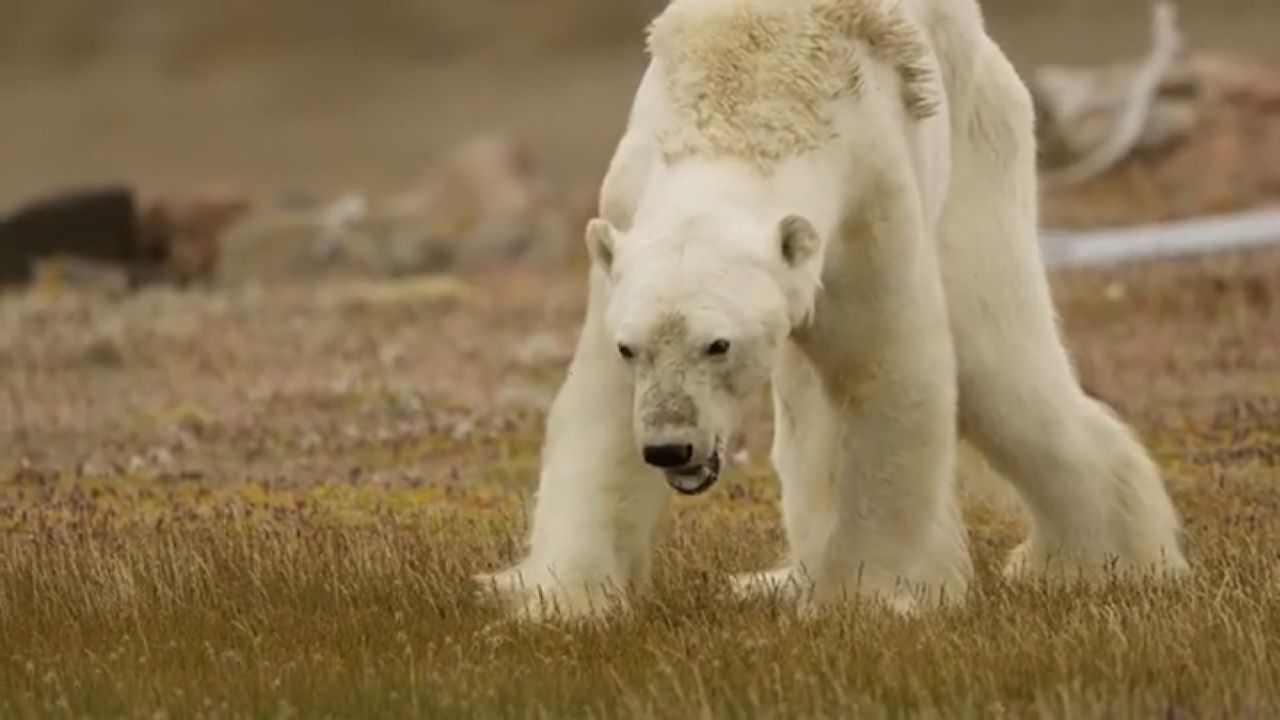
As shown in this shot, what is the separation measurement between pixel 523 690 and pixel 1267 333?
1194cm

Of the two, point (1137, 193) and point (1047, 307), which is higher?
point (1047, 307)

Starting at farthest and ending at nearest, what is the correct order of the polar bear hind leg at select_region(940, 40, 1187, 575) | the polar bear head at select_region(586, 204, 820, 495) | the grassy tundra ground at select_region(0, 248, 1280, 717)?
the polar bear hind leg at select_region(940, 40, 1187, 575)
the polar bear head at select_region(586, 204, 820, 495)
the grassy tundra ground at select_region(0, 248, 1280, 717)

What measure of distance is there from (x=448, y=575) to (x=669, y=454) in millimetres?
1925

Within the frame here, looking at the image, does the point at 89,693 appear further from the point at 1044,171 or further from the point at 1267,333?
the point at 1044,171

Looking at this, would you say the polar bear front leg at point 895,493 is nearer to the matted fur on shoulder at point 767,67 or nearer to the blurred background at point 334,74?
the matted fur on shoulder at point 767,67

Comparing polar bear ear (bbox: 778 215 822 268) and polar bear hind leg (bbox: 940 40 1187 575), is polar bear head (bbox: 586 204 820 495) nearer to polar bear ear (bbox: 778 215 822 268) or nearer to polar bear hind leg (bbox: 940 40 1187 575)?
polar bear ear (bbox: 778 215 822 268)

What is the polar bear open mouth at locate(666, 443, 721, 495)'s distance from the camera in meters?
7.66

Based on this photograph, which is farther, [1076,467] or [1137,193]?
[1137,193]

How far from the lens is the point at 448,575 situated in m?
9.34

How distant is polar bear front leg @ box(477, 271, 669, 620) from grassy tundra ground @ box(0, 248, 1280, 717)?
18 centimetres

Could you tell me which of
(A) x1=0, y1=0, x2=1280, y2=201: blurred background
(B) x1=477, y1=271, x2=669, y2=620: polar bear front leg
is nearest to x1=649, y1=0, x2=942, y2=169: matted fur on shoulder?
(B) x1=477, y1=271, x2=669, y2=620: polar bear front leg

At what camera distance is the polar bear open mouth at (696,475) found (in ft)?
25.1

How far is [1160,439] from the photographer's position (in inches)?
572

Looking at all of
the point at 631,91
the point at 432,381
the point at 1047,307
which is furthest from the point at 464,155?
the point at 631,91
